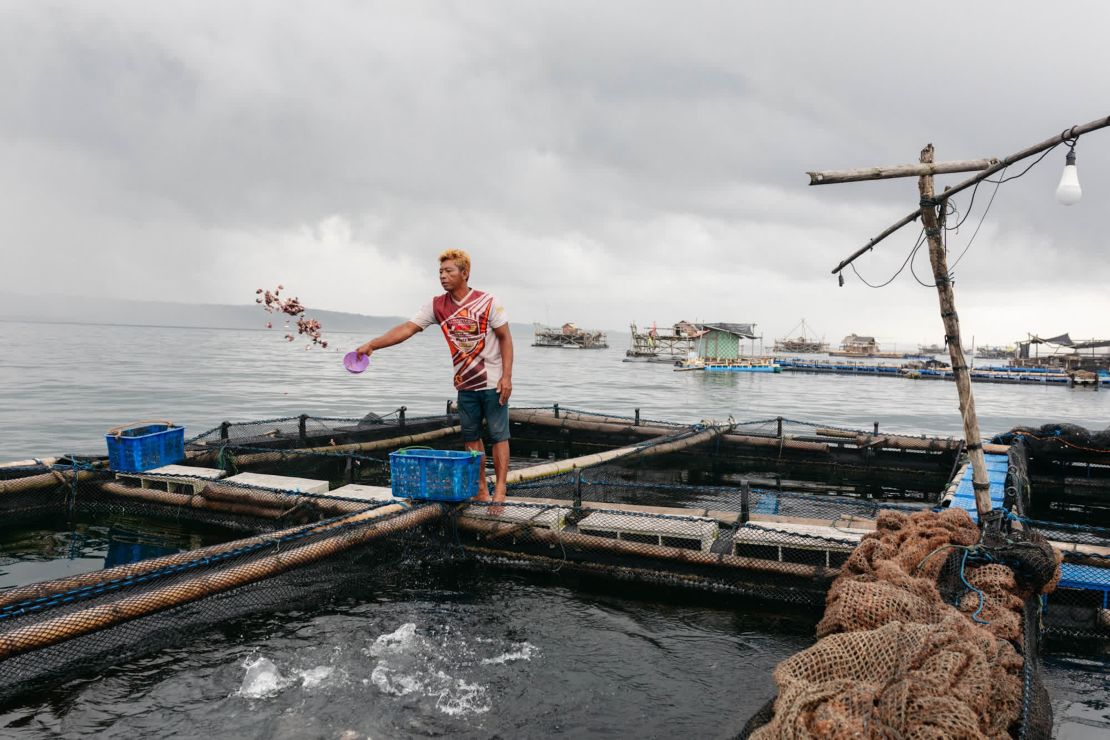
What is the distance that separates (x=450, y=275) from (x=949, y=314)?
5322mm

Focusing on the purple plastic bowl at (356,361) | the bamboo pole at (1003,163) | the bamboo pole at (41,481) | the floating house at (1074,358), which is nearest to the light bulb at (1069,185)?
the bamboo pole at (1003,163)

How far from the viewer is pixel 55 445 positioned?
19625mm

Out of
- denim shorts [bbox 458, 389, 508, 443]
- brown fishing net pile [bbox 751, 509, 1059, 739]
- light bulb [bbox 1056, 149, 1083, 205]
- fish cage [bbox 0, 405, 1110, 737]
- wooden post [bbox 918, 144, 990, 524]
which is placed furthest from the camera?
denim shorts [bbox 458, 389, 508, 443]

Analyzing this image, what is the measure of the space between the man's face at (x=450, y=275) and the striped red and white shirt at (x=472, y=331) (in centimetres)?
19

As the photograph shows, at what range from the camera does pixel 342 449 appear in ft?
40.2

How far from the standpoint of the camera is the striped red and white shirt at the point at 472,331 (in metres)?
6.77

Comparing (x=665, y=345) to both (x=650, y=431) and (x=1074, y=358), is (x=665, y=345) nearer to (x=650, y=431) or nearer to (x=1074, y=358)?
(x=1074, y=358)

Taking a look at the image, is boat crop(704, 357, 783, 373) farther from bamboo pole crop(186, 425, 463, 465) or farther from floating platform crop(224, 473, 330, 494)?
floating platform crop(224, 473, 330, 494)

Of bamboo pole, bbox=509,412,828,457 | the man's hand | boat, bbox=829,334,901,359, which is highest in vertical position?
boat, bbox=829,334,901,359

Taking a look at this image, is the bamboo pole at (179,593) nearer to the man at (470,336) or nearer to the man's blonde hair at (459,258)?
the man at (470,336)

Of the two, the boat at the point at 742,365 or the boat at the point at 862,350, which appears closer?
the boat at the point at 742,365

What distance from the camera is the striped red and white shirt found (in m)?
6.77

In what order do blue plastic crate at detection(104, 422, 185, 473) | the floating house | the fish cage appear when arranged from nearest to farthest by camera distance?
the fish cage < blue plastic crate at detection(104, 422, 185, 473) < the floating house

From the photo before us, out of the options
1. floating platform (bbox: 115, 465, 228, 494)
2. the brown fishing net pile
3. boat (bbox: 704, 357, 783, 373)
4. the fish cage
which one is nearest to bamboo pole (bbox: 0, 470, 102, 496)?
the fish cage
